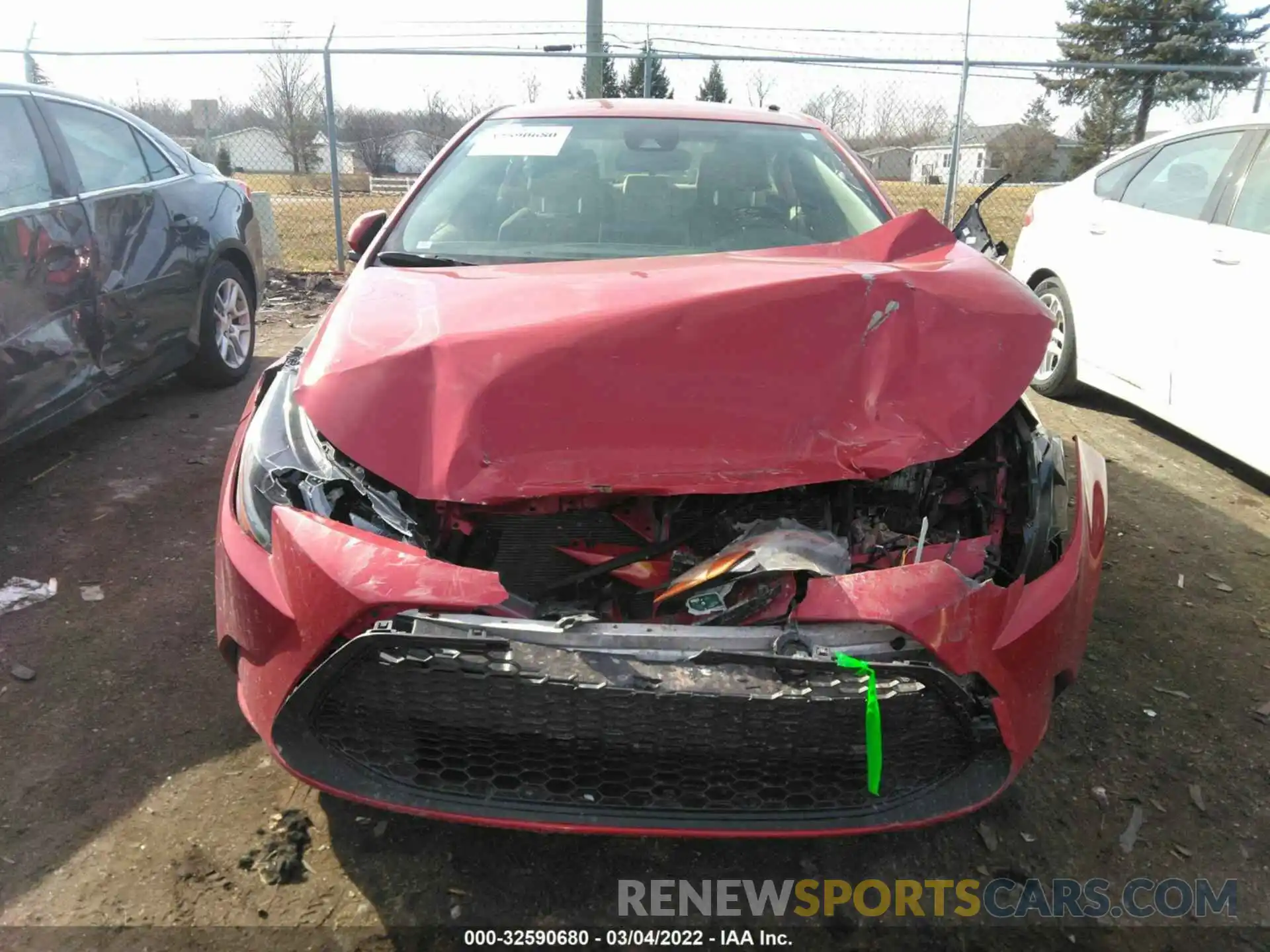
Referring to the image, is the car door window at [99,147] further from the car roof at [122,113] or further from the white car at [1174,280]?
the white car at [1174,280]

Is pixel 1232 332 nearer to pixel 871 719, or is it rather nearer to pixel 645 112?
pixel 645 112

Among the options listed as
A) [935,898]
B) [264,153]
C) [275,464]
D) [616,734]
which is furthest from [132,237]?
[264,153]

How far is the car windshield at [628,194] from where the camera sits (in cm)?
284

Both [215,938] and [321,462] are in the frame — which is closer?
[215,938]

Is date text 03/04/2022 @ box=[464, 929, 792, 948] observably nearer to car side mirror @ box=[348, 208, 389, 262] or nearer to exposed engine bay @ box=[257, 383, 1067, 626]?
exposed engine bay @ box=[257, 383, 1067, 626]

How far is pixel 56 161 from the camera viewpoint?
12.5 ft

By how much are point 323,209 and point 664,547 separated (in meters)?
10.3

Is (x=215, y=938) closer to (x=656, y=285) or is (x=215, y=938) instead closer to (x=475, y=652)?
(x=475, y=652)

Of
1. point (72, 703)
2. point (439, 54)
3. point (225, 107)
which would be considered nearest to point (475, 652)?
point (72, 703)

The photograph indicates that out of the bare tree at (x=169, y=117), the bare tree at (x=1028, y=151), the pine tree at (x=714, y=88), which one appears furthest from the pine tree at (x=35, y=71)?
the bare tree at (x=1028, y=151)

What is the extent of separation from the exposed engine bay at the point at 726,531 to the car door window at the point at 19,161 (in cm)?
254

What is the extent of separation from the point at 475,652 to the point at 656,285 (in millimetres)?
1105

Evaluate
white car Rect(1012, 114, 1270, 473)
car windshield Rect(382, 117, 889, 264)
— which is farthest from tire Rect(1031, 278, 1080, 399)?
car windshield Rect(382, 117, 889, 264)

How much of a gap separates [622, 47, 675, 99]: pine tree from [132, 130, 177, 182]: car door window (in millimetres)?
4640
